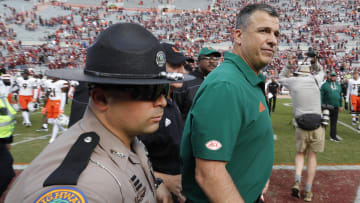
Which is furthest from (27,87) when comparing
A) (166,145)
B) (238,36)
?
(238,36)

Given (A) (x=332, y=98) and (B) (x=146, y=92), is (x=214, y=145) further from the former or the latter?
(A) (x=332, y=98)

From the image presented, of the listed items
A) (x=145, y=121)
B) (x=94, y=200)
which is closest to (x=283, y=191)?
(x=145, y=121)

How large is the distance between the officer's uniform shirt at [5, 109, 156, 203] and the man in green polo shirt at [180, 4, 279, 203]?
356mm

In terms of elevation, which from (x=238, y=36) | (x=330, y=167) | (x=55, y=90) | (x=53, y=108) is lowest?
(x=330, y=167)

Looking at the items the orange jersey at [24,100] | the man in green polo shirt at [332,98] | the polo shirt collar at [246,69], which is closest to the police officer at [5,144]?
the polo shirt collar at [246,69]

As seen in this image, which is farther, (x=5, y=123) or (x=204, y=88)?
(x=5, y=123)

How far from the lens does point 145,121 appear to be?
44.8 inches

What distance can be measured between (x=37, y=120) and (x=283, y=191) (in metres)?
9.90

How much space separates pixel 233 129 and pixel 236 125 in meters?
0.03

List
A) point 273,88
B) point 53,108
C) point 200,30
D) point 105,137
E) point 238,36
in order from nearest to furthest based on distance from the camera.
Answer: point 105,137 → point 238,36 → point 53,108 → point 273,88 → point 200,30

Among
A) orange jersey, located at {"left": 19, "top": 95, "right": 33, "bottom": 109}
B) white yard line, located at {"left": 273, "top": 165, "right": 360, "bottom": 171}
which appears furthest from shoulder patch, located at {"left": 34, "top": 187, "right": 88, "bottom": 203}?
orange jersey, located at {"left": 19, "top": 95, "right": 33, "bottom": 109}

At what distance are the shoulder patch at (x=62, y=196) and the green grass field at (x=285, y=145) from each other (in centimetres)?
542

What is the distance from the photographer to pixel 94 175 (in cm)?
87

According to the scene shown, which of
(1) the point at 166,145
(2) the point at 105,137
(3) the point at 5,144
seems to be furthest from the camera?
(3) the point at 5,144
